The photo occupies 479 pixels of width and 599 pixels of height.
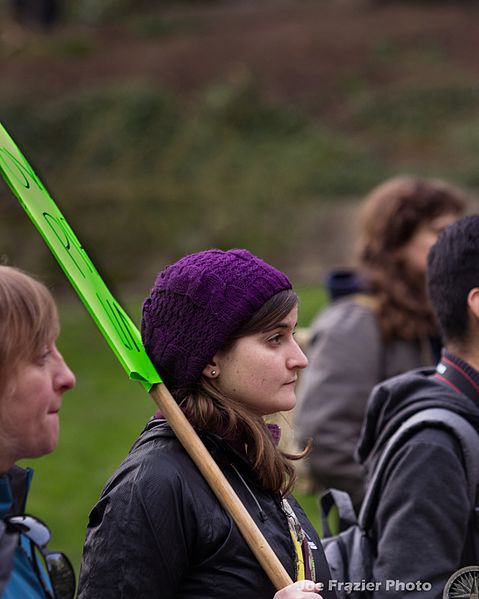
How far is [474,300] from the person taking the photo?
2.88 meters

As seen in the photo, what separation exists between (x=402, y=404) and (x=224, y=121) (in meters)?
17.7

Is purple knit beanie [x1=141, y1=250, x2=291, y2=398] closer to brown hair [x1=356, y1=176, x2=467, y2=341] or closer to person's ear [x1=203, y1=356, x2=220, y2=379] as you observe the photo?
person's ear [x1=203, y1=356, x2=220, y2=379]

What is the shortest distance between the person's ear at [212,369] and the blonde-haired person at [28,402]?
0.31m

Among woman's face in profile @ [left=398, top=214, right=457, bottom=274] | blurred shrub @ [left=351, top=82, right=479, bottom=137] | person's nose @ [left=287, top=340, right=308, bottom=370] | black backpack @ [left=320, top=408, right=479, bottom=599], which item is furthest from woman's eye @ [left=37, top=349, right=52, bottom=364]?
blurred shrub @ [left=351, top=82, right=479, bottom=137]

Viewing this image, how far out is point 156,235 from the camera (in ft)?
51.3

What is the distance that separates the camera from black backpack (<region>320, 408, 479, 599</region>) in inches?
104

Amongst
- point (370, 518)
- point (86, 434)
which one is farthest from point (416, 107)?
point (370, 518)

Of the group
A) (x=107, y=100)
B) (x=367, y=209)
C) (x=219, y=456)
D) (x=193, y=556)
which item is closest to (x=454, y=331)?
(x=219, y=456)

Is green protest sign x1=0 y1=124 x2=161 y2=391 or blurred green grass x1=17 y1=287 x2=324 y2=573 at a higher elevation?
green protest sign x1=0 y1=124 x2=161 y2=391

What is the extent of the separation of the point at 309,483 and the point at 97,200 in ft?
39.8

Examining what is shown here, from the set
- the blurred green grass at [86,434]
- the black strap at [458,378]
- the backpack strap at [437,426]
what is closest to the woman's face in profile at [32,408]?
the backpack strap at [437,426]

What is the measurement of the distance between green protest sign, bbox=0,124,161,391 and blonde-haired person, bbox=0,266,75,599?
0.15 m

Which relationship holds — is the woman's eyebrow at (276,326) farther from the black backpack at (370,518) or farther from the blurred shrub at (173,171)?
the blurred shrub at (173,171)

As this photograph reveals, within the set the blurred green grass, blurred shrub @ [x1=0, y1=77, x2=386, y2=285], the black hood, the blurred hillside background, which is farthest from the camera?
the blurred hillside background
